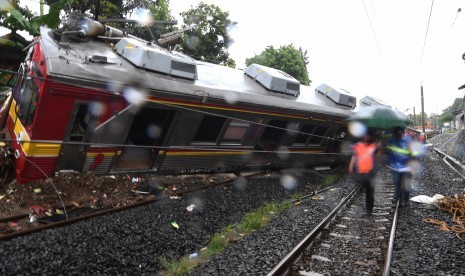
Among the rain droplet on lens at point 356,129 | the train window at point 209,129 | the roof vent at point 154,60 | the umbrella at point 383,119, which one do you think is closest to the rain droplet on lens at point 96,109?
the roof vent at point 154,60

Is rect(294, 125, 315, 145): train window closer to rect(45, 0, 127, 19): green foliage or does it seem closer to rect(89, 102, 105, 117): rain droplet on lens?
rect(89, 102, 105, 117): rain droplet on lens

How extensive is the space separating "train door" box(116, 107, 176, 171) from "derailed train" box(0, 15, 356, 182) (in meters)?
0.03

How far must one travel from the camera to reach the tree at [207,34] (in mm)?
22281

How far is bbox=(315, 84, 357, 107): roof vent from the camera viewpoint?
13.5m

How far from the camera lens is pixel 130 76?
6.72m

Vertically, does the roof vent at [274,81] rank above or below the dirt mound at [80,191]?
above

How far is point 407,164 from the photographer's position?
22.3 ft

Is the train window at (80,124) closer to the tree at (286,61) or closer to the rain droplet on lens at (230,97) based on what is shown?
the rain droplet on lens at (230,97)

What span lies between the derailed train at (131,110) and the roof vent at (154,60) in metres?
0.02

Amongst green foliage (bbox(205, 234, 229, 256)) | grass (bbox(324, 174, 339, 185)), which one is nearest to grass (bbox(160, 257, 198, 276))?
green foliage (bbox(205, 234, 229, 256))

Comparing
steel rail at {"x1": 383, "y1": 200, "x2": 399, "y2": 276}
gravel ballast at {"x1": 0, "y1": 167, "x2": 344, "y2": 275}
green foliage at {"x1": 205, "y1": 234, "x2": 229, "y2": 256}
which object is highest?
steel rail at {"x1": 383, "y1": 200, "x2": 399, "y2": 276}

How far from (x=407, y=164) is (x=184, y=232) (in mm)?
4866

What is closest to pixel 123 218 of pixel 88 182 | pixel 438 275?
pixel 88 182

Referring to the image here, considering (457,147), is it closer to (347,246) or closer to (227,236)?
(347,246)
